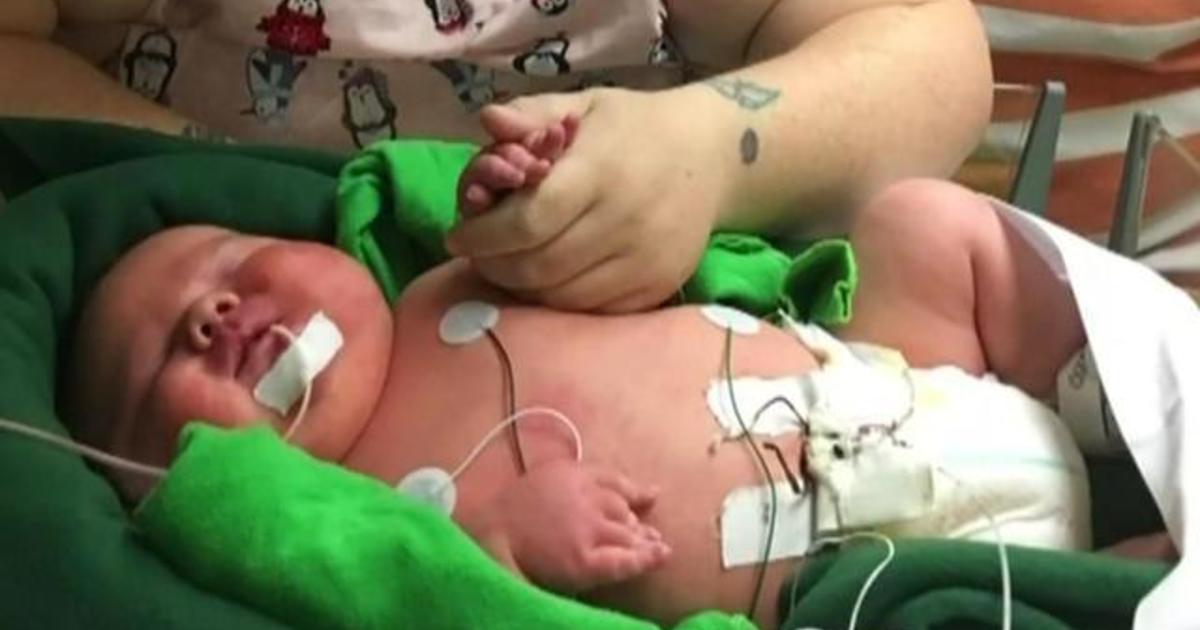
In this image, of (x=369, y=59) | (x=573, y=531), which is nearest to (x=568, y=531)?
(x=573, y=531)

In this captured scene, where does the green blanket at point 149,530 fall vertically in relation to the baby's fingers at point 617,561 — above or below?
above

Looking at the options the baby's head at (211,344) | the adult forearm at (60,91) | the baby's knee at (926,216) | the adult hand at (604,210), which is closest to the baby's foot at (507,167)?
the adult hand at (604,210)

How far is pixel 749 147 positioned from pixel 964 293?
0.16 meters

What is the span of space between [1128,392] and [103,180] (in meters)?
0.59

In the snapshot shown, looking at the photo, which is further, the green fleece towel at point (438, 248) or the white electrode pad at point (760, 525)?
the green fleece towel at point (438, 248)

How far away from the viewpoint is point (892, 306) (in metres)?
1.10

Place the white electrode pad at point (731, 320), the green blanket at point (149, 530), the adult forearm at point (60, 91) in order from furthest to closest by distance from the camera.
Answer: the adult forearm at point (60, 91) → the white electrode pad at point (731, 320) → the green blanket at point (149, 530)

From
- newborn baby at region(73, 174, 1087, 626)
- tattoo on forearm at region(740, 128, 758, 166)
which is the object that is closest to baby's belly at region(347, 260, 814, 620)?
newborn baby at region(73, 174, 1087, 626)

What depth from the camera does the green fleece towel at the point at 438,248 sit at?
3.58 feet

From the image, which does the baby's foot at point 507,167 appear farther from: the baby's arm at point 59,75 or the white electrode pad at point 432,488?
the baby's arm at point 59,75

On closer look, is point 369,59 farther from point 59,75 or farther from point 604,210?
point 604,210

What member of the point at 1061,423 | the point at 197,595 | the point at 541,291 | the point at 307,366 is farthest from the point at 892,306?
the point at 197,595

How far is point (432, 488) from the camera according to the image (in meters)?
0.96

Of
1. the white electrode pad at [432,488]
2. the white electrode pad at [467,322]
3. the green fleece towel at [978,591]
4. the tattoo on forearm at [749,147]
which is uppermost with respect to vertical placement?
the tattoo on forearm at [749,147]
